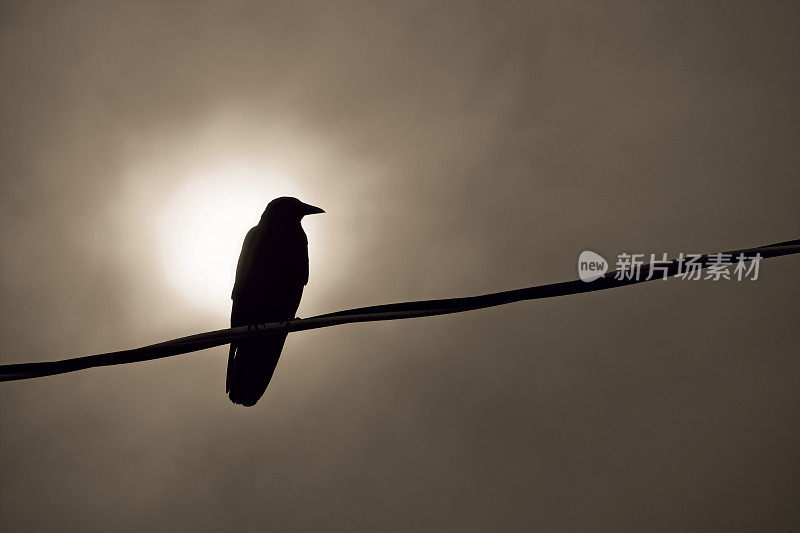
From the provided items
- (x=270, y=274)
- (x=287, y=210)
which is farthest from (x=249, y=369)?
(x=287, y=210)

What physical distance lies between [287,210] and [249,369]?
4.95 ft

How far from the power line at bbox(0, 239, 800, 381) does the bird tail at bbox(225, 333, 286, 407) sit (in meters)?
2.81

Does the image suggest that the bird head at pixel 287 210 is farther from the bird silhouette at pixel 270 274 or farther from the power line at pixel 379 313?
the power line at pixel 379 313

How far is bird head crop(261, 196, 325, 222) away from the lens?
Result: 5.98 metres

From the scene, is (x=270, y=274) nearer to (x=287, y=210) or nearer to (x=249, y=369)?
(x=287, y=210)

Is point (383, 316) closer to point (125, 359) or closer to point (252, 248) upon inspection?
point (125, 359)

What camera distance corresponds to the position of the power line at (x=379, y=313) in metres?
2.43

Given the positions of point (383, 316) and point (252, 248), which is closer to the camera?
point (383, 316)

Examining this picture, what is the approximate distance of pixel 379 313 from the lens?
2.55 m

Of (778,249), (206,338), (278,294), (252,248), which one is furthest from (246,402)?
(778,249)

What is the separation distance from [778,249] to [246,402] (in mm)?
4246

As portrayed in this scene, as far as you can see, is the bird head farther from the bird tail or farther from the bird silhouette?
the bird tail

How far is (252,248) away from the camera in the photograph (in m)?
5.90

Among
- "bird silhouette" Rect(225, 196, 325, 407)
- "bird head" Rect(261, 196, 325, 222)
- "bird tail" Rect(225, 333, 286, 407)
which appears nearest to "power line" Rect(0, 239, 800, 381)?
"bird tail" Rect(225, 333, 286, 407)
